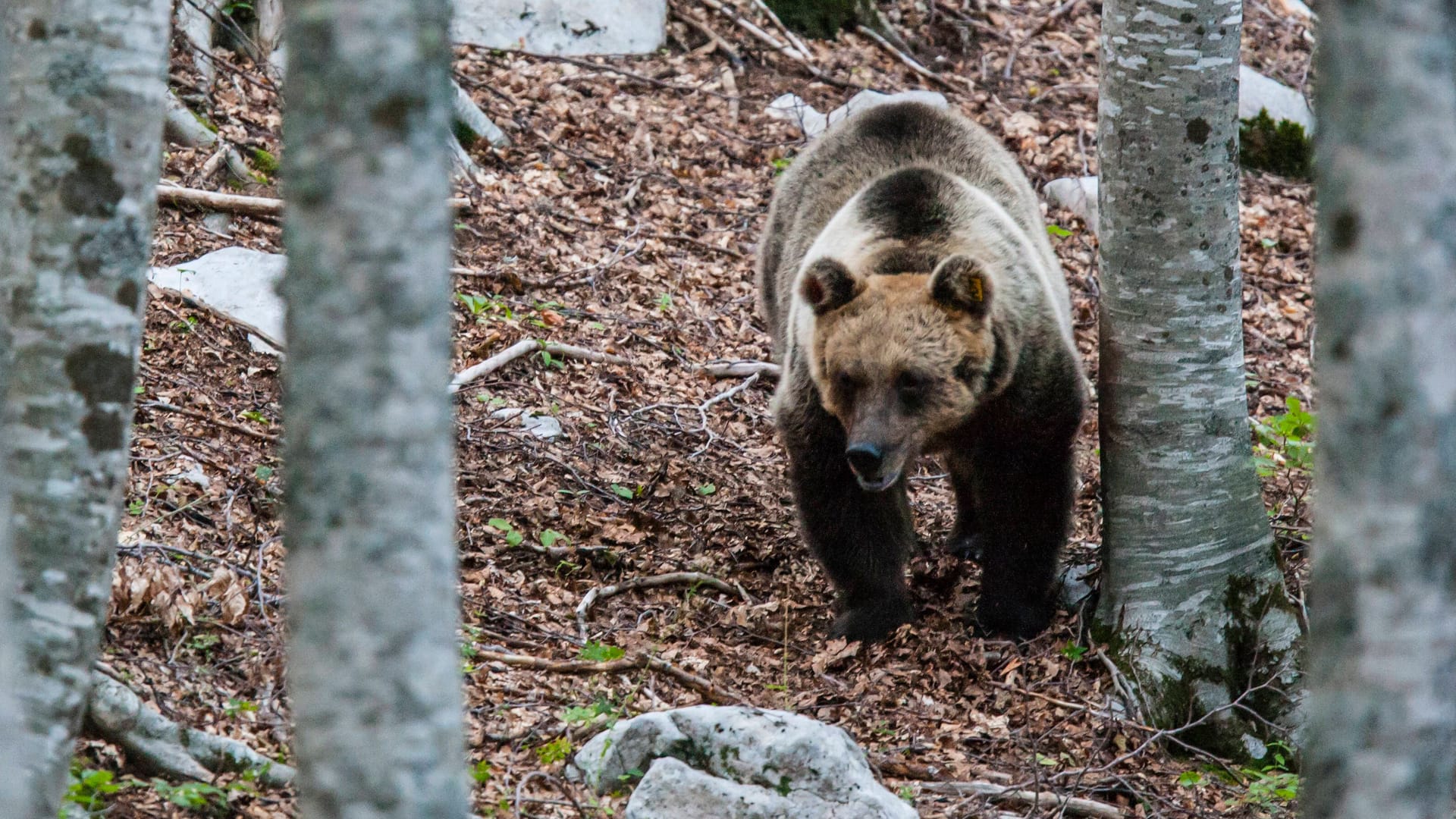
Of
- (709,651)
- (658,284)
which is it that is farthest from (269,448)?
(658,284)

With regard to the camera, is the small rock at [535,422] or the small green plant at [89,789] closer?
the small green plant at [89,789]

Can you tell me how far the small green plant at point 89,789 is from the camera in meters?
Answer: 3.30

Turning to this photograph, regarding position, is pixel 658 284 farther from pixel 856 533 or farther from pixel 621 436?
pixel 856 533

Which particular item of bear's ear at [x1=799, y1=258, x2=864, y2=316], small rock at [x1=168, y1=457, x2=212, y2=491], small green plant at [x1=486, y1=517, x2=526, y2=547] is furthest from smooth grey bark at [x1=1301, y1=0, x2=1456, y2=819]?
small rock at [x1=168, y1=457, x2=212, y2=491]

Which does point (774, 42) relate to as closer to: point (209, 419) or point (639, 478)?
point (639, 478)

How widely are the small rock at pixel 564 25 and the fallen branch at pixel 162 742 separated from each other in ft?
24.4

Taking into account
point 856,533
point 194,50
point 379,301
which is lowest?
point 856,533

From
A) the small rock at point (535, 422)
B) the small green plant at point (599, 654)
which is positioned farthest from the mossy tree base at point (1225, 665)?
the small rock at point (535, 422)

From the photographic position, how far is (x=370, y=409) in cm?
204

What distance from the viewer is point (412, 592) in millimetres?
2086

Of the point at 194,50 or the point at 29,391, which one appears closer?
the point at 29,391

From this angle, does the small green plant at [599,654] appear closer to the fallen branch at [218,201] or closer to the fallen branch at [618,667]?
the fallen branch at [618,667]

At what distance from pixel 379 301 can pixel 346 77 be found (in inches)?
12.4

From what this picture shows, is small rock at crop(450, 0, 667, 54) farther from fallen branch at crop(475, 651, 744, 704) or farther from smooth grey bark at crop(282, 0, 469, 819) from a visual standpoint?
smooth grey bark at crop(282, 0, 469, 819)
